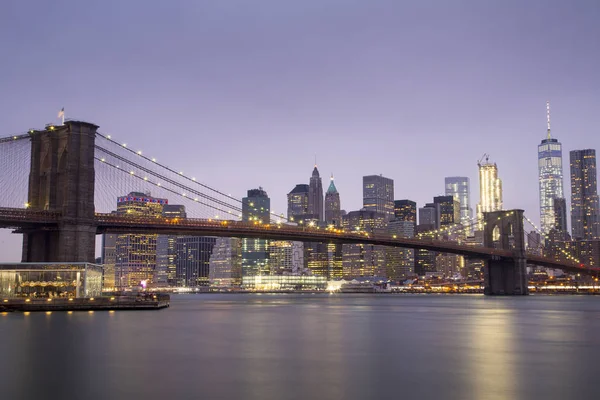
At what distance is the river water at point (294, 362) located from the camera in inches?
709

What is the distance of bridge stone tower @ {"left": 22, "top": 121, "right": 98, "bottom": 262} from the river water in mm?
20088

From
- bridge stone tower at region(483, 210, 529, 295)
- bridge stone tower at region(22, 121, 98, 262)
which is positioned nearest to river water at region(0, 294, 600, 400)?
bridge stone tower at region(22, 121, 98, 262)

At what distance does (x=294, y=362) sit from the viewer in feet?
78.5

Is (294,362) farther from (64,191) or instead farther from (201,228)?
(201,228)

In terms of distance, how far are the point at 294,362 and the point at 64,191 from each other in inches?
1705

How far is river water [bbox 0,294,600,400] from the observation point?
18.0m

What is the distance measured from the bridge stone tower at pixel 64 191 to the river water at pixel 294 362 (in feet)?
65.9

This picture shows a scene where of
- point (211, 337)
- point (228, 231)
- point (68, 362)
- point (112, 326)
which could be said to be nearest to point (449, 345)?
point (211, 337)

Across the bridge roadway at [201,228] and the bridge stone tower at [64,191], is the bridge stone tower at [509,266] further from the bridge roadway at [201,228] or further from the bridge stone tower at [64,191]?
the bridge stone tower at [64,191]

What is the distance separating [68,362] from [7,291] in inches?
1487

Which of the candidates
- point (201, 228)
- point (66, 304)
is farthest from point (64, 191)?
point (201, 228)

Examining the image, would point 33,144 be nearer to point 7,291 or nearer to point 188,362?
point 7,291

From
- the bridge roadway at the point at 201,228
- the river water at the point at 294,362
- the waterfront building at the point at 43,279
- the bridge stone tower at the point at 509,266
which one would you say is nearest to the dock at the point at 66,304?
the waterfront building at the point at 43,279

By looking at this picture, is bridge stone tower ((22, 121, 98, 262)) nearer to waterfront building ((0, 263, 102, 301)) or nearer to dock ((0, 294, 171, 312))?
waterfront building ((0, 263, 102, 301))
